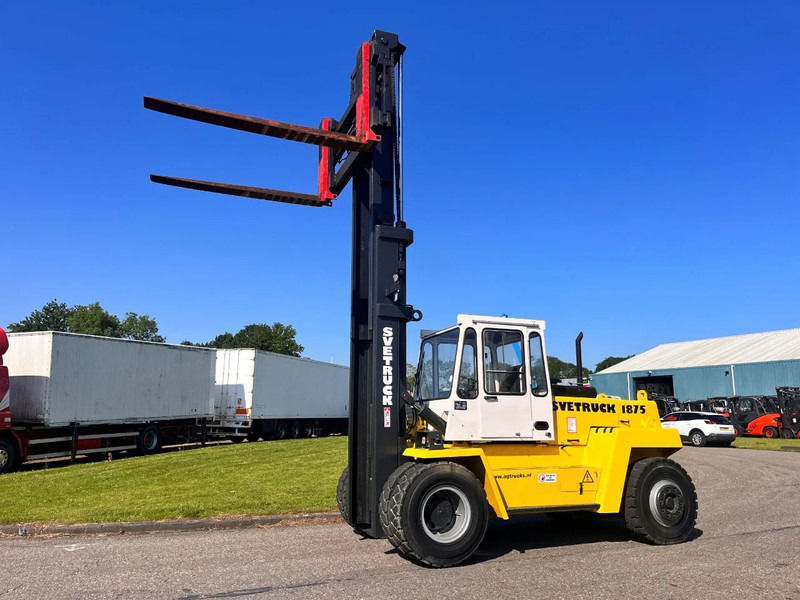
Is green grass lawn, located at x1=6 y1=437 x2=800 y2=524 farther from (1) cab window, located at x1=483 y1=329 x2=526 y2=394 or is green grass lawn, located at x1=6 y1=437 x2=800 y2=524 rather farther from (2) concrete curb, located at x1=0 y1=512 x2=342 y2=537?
(1) cab window, located at x1=483 y1=329 x2=526 y2=394

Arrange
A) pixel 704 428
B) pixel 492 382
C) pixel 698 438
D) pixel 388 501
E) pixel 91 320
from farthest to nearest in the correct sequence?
pixel 91 320
pixel 698 438
pixel 704 428
pixel 492 382
pixel 388 501

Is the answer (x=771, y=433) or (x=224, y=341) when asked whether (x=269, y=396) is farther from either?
(x=224, y=341)

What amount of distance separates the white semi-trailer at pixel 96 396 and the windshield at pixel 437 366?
14109 millimetres

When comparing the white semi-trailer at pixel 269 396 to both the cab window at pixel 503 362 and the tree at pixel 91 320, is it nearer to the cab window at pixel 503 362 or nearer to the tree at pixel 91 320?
the cab window at pixel 503 362

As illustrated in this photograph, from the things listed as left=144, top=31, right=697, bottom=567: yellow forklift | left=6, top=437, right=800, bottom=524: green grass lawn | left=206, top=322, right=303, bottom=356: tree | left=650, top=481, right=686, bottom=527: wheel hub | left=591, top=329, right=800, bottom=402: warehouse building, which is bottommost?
left=6, top=437, right=800, bottom=524: green grass lawn

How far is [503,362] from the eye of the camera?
772 cm

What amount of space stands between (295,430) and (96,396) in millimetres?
12896

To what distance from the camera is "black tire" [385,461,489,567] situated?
261 inches

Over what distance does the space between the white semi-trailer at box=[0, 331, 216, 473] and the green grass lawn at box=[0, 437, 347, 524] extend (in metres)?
2.27

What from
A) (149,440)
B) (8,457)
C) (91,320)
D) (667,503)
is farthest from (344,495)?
(91,320)

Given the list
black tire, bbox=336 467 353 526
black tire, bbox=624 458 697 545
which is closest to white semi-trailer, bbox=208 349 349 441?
black tire, bbox=336 467 353 526

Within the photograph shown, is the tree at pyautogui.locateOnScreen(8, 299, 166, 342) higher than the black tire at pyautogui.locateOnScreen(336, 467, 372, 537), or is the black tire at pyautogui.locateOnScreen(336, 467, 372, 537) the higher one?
the tree at pyautogui.locateOnScreen(8, 299, 166, 342)

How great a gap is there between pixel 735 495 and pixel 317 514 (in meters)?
8.15

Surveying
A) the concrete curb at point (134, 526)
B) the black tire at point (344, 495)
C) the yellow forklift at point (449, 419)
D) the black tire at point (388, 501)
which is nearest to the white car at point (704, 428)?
the yellow forklift at point (449, 419)
